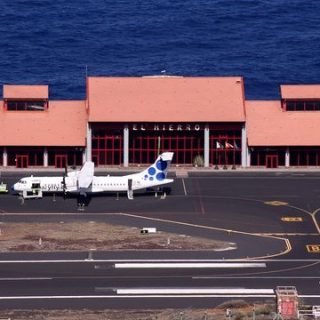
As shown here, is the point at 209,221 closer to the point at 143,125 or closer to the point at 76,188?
the point at 76,188

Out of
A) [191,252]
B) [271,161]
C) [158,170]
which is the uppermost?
[271,161]

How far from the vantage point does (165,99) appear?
18638 centimetres

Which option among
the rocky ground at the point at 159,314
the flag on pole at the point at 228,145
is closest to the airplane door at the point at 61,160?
the flag on pole at the point at 228,145

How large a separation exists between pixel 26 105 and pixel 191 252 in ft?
201

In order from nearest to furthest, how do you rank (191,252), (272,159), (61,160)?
(191,252) → (61,160) → (272,159)

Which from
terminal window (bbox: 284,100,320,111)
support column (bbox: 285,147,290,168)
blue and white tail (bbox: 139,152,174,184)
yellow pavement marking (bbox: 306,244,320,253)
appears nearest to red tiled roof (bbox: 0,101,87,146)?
blue and white tail (bbox: 139,152,174,184)

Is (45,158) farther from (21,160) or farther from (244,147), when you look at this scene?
(244,147)

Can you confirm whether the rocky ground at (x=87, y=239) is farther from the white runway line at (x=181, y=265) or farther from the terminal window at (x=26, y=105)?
the terminal window at (x=26, y=105)

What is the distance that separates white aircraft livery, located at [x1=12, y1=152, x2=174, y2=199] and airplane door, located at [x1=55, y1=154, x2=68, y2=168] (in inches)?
692

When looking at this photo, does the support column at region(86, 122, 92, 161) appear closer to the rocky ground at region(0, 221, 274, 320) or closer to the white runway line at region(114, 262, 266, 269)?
the rocky ground at region(0, 221, 274, 320)

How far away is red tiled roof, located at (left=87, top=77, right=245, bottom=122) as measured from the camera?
18375cm


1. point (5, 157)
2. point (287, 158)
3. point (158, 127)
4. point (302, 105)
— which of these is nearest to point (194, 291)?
point (158, 127)

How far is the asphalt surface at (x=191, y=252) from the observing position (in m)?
117

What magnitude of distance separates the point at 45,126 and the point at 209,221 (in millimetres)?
43120
